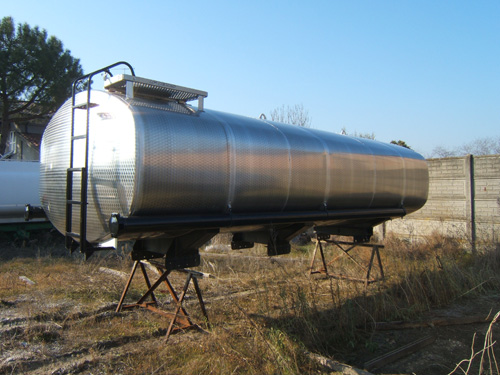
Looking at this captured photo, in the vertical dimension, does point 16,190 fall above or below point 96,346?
above

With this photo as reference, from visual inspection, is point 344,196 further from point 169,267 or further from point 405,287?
point 169,267

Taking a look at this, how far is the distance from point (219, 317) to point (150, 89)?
130 inches

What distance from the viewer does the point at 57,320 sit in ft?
19.8

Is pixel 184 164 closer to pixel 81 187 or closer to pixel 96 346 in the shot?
pixel 81 187

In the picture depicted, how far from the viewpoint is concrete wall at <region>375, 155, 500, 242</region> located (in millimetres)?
11500

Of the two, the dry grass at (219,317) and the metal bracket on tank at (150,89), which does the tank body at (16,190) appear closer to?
the dry grass at (219,317)

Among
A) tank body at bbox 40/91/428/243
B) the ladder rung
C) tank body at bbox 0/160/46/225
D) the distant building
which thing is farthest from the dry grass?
the distant building

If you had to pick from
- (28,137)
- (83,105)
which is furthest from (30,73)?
(83,105)

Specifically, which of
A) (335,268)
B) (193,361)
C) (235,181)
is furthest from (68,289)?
(335,268)

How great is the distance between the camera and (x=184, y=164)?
4328 mm

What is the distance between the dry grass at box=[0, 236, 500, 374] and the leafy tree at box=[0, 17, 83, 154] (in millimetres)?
14681

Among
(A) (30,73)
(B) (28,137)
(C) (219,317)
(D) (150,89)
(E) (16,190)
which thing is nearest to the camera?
(D) (150,89)

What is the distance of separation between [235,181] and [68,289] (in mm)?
4534

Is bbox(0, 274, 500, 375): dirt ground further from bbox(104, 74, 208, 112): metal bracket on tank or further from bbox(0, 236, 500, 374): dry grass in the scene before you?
bbox(104, 74, 208, 112): metal bracket on tank
